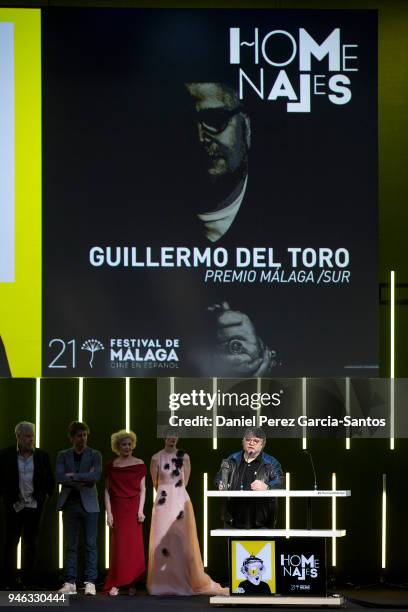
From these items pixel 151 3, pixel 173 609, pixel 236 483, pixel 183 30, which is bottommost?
pixel 173 609

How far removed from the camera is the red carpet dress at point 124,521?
939 cm

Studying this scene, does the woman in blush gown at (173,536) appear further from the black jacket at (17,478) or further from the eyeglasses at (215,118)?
the eyeglasses at (215,118)

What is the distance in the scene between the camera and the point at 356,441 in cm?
1009

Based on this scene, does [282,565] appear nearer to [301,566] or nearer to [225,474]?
[301,566]

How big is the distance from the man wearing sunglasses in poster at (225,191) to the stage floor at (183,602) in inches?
67.9

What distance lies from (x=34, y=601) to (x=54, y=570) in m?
1.46

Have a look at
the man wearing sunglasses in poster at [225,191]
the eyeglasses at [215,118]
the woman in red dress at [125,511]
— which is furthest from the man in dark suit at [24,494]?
the eyeglasses at [215,118]

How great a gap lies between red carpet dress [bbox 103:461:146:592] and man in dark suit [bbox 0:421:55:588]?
50 centimetres

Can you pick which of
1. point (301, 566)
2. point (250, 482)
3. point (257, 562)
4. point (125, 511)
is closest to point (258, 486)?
point (250, 482)

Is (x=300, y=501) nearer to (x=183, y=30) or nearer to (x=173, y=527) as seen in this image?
(x=173, y=527)

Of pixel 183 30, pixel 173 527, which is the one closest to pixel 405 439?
pixel 173 527

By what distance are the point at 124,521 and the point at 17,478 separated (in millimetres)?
898

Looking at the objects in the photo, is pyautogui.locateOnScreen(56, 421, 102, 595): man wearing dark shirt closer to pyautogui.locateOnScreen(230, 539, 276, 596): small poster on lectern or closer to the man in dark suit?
the man in dark suit

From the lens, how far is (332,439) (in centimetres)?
1010
